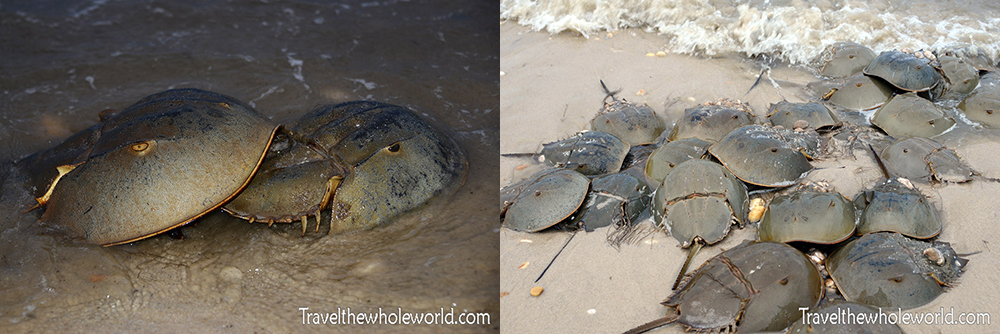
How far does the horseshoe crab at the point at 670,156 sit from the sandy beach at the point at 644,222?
13.5 inches

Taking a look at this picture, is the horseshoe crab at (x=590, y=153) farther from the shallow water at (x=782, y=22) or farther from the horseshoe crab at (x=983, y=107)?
the horseshoe crab at (x=983, y=107)

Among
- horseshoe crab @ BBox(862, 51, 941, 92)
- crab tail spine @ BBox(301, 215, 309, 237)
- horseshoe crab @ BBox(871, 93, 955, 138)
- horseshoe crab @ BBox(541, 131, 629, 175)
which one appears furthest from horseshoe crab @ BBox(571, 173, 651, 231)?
horseshoe crab @ BBox(862, 51, 941, 92)

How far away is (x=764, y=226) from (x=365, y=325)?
1.71m

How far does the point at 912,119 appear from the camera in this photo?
3.20m

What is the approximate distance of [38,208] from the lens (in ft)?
8.75

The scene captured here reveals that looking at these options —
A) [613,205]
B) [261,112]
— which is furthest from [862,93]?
[261,112]

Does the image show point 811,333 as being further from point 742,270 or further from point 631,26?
point 631,26

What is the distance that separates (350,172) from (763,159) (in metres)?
1.96

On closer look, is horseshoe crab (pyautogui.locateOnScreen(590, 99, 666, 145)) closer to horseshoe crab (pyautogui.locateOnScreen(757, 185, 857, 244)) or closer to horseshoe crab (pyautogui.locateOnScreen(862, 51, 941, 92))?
horseshoe crab (pyautogui.locateOnScreen(757, 185, 857, 244))

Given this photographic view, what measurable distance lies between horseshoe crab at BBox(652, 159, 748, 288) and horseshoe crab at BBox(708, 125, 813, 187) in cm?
12

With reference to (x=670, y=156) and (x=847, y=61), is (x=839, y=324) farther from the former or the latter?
(x=847, y=61)

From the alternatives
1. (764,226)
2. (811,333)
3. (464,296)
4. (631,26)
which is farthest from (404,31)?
(811,333)

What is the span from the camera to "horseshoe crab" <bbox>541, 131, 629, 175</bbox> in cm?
302

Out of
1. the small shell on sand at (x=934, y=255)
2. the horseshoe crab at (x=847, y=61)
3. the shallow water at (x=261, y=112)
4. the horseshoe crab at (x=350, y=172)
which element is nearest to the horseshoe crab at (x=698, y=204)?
the small shell on sand at (x=934, y=255)
